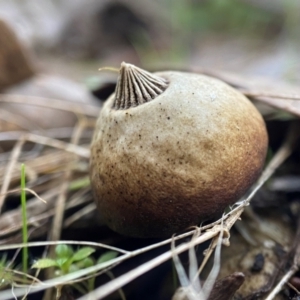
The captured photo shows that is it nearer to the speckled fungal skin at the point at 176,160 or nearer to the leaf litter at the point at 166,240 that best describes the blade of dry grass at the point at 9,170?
the leaf litter at the point at 166,240

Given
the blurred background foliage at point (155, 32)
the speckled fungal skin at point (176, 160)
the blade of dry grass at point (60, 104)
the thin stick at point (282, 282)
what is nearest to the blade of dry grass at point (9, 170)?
the blade of dry grass at point (60, 104)

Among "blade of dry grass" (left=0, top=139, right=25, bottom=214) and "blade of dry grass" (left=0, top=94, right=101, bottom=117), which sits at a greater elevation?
"blade of dry grass" (left=0, top=94, right=101, bottom=117)

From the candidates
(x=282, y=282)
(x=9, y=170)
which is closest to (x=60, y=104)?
(x=9, y=170)


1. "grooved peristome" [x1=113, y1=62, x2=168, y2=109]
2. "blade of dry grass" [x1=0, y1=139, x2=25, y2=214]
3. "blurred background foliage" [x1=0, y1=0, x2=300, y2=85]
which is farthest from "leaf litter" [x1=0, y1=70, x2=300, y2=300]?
"blurred background foliage" [x1=0, y1=0, x2=300, y2=85]

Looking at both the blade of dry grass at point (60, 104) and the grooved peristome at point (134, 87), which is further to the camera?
the blade of dry grass at point (60, 104)

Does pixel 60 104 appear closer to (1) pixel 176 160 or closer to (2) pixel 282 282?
(1) pixel 176 160

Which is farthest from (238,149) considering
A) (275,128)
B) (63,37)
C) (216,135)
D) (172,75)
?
(63,37)

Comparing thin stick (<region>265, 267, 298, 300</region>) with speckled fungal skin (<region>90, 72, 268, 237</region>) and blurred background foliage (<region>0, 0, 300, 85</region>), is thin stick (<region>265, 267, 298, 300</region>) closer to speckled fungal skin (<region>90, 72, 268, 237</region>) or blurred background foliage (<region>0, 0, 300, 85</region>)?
speckled fungal skin (<region>90, 72, 268, 237</region>)
